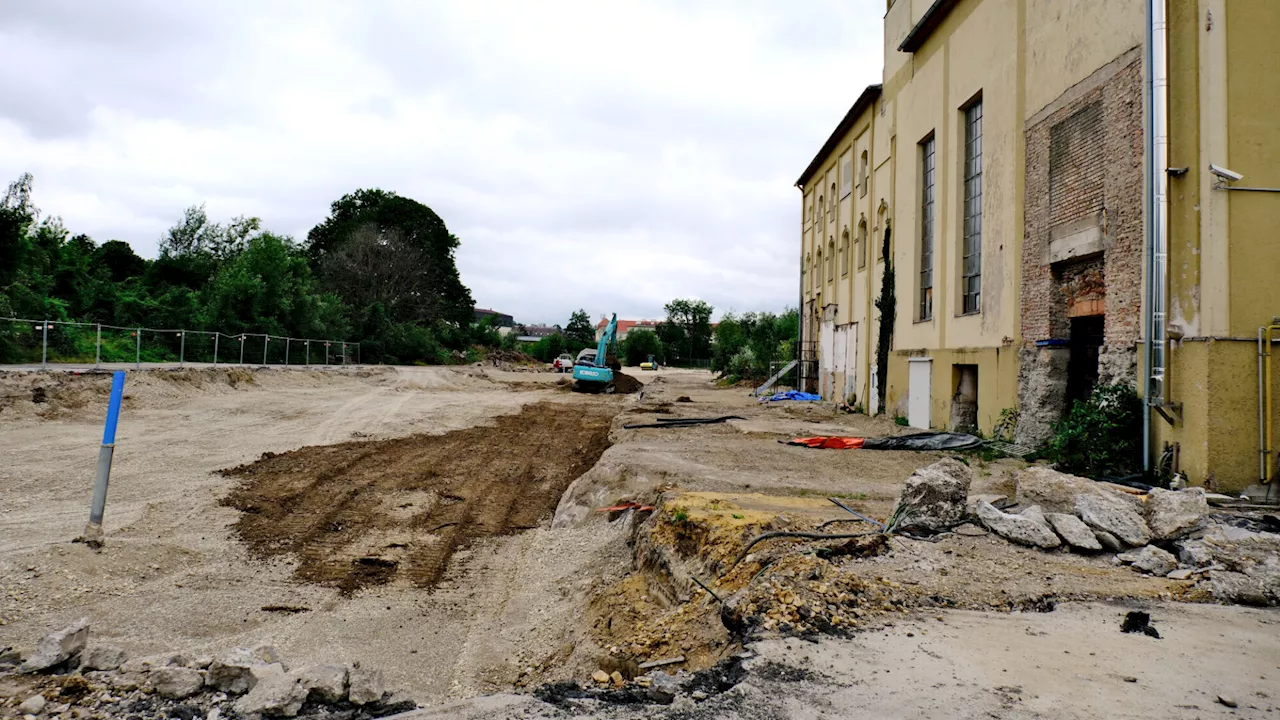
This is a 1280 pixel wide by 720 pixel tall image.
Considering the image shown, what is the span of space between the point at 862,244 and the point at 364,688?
77.5 ft

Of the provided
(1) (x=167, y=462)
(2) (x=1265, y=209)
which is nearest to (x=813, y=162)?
(2) (x=1265, y=209)

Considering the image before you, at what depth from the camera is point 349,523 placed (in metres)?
9.04

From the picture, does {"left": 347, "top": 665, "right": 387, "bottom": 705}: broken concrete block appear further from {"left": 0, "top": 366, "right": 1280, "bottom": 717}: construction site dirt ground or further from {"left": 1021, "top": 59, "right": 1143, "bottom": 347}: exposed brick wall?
{"left": 1021, "top": 59, "right": 1143, "bottom": 347}: exposed brick wall

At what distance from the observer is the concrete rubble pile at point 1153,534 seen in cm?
535

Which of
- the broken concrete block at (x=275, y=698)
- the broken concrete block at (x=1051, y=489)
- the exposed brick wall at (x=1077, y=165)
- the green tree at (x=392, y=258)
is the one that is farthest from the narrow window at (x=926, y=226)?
the green tree at (x=392, y=258)

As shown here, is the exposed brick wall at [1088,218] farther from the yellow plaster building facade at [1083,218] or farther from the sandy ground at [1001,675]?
the sandy ground at [1001,675]

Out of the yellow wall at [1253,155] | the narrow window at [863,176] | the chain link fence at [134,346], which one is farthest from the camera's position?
the narrow window at [863,176]

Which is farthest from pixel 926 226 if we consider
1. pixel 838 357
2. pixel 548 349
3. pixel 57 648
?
pixel 548 349

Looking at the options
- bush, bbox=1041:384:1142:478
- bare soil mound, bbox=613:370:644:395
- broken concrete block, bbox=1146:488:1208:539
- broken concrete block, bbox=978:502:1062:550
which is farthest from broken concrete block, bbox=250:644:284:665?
bare soil mound, bbox=613:370:644:395

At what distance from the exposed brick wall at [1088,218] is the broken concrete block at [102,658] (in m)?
11.6

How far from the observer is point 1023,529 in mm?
6141

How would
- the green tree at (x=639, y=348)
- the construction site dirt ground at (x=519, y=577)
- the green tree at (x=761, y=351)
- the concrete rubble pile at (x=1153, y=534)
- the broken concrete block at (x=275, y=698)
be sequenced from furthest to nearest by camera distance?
1. the green tree at (x=639, y=348)
2. the green tree at (x=761, y=351)
3. the concrete rubble pile at (x=1153, y=534)
4. the construction site dirt ground at (x=519, y=577)
5. the broken concrete block at (x=275, y=698)

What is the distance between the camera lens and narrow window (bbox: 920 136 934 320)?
59.8 feet

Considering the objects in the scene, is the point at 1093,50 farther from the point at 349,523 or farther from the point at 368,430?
the point at 368,430
